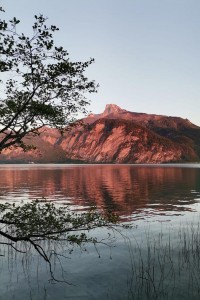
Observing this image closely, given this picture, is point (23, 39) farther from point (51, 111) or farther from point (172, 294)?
point (172, 294)

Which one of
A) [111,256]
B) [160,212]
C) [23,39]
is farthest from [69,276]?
[160,212]

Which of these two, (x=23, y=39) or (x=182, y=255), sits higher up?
(x=23, y=39)

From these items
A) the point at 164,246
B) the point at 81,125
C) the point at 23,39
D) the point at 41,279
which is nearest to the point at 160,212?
the point at 164,246

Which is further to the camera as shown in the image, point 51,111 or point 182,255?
point 182,255

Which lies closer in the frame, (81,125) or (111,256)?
(81,125)

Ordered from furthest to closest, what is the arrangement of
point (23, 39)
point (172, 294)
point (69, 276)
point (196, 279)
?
1. point (69, 276)
2. point (196, 279)
3. point (172, 294)
4. point (23, 39)

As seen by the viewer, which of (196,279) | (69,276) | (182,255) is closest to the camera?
(196,279)

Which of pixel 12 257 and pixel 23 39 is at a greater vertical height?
pixel 23 39

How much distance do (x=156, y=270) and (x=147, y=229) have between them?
13.4m

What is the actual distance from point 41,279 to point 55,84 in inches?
494

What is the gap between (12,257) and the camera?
2409 cm

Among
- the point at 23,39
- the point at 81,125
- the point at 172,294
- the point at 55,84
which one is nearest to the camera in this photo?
the point at 23,39

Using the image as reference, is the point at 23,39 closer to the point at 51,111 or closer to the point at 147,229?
the point at 51,111

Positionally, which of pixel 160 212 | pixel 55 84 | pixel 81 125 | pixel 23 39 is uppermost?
pixel 23 39
